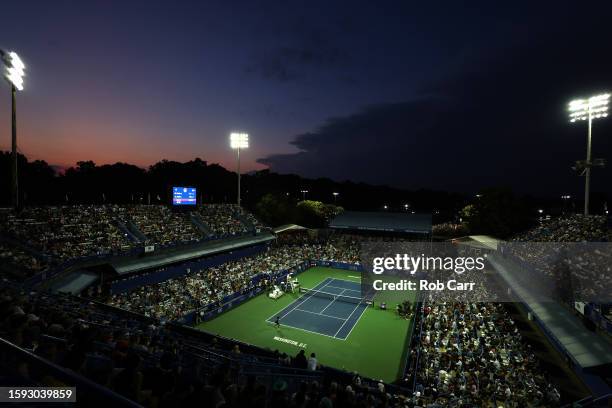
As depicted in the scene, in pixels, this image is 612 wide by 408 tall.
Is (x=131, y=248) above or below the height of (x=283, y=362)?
above

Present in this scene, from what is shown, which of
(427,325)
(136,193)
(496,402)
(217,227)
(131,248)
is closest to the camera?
(496,402)

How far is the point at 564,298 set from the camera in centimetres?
1916

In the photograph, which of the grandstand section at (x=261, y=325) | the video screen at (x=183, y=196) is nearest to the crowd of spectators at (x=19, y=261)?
the grandstand section at (x=261, y=325)

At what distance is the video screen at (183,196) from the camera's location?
129 ft

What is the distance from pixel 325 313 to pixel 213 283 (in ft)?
33.1

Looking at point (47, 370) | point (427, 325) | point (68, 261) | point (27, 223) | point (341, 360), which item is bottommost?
point (341, 360)

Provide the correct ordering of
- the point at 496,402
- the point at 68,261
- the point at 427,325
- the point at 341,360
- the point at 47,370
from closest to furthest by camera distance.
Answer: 1. the point at 47,370
2. the point at 496,402
3. the point at 341,360
4. the point at 427,325
5. the point at 68,261

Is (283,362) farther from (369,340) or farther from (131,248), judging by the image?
(131,248)

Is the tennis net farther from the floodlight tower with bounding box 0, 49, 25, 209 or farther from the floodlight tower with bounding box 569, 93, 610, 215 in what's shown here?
the floodlight tower with bounding box 0, 49, 25, 209

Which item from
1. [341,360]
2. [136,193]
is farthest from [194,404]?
[136,193]

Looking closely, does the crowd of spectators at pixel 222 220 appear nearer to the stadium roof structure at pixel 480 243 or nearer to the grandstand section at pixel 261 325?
the grandstand section at pixel 261 325

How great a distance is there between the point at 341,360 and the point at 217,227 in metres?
26.9

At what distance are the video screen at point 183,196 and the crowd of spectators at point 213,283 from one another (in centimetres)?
1033

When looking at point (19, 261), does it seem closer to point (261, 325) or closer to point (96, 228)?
point (96, 228)
